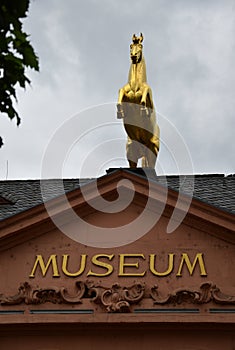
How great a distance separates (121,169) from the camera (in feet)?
51.6

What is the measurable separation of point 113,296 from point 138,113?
14.6 ft

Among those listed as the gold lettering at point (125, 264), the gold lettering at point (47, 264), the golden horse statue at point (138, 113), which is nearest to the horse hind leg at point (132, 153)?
the golden horse statue at point (138, 113)

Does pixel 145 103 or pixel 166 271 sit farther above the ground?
pixel 145 103

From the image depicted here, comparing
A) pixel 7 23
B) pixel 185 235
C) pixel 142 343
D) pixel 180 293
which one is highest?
pixel 7 23

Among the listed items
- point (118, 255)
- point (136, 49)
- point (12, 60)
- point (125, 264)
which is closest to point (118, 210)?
point (118, 255)

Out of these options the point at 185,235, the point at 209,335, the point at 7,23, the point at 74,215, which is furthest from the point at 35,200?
the point at 7,23

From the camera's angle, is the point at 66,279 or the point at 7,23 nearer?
the point at 7,23

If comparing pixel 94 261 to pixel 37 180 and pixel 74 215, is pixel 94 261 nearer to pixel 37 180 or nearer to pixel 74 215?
pixel 74 215

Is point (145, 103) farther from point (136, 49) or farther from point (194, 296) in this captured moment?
point (194, 296)

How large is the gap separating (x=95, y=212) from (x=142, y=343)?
2777 mm

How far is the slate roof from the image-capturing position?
17578 mm

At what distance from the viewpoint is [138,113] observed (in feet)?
55.8

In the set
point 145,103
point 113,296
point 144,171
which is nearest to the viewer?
point 113,296

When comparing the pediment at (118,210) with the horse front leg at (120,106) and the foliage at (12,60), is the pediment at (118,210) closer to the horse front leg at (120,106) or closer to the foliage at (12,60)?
the horse front leg at (120,106)
